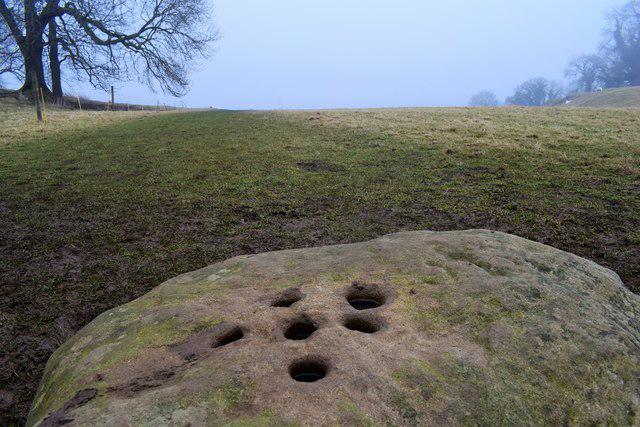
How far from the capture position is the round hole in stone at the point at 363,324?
3242 millimetres

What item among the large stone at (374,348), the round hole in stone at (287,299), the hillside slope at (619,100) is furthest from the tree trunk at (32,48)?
the hillside slope at (619,100)

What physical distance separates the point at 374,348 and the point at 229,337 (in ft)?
3.25

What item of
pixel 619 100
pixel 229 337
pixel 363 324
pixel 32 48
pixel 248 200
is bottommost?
pixel 248 200

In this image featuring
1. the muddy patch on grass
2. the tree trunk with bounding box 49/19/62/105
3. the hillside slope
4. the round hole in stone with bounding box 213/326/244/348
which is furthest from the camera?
the hillside slope

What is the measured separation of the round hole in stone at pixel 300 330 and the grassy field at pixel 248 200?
246 cm

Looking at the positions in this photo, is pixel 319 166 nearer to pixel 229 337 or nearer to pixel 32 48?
pixel 229 337

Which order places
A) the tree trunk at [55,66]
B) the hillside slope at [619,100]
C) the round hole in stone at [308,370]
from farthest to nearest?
the hillside slope at [619,100]
the tree trunk at [55,66]
the round hole in stone at [308,370]

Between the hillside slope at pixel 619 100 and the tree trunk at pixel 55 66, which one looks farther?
the hillside slope at pixel 619 100

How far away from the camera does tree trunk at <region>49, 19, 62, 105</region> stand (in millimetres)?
27828

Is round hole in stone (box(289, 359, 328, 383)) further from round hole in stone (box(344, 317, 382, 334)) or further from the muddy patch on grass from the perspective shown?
the muddy patch on grass

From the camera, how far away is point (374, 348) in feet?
9.45

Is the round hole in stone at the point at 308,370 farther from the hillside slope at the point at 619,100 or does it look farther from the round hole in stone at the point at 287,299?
the hillside slope at the point at 619,100

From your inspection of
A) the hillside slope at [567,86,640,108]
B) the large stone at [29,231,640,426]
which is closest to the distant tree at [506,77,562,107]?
the hillside slope at [567,86,640,108]

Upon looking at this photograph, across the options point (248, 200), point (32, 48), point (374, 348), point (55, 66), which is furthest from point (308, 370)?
point (55, 66)
